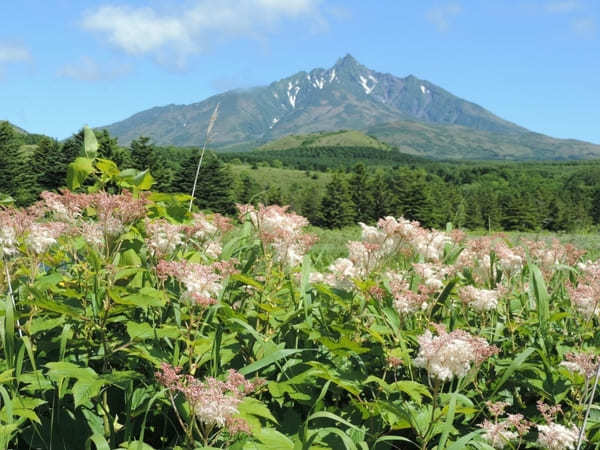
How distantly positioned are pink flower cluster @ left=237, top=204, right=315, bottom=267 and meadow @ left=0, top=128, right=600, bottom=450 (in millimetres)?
15

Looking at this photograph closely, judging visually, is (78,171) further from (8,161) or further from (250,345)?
(8,161)

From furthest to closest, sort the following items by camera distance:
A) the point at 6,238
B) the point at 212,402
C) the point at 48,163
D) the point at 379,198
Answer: the point at 379,198, the point at 48,163, the point at 6,238, the point at 212,402

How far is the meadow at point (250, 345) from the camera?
237 centimetres

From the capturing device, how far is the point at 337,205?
298 ft

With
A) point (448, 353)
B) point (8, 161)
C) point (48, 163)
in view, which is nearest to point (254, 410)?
point (448, 353)

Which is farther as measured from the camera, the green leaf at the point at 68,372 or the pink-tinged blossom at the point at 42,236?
the pink-tinged blossom at the point at 42,236

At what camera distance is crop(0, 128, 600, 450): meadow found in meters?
2.37

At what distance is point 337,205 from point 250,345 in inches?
3476

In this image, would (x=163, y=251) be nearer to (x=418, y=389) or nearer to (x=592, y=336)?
(x=418, y=389)

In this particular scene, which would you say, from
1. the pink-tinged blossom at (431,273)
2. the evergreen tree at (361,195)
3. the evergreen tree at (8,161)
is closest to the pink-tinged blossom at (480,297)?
the pink-tinged blossom at (431,273)

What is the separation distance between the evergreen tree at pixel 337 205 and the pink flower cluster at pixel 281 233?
86.2 meters

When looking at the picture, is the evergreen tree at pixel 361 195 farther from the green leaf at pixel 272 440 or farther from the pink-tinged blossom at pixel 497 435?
the green leaf at pixel 272 440

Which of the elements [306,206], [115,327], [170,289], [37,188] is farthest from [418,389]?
[306,206]

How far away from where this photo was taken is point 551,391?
305 centimetres
